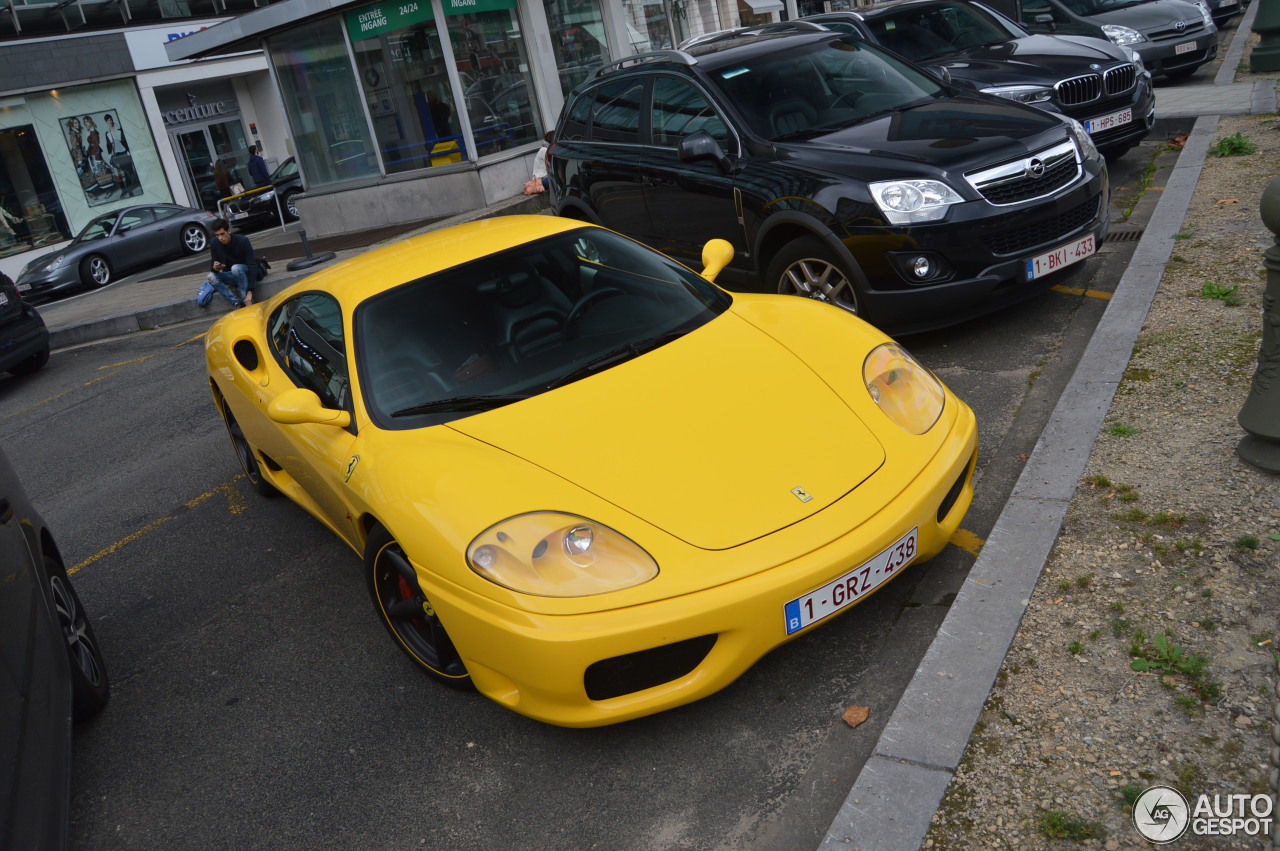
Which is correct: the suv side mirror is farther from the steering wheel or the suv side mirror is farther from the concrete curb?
the concrete curb

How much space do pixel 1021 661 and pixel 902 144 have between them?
142 inches

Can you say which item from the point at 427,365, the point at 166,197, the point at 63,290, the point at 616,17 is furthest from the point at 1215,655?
the point at 166,197

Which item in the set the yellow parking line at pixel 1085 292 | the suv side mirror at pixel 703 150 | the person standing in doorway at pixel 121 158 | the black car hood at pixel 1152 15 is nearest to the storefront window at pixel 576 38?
the black car hood at pixel 1152 15

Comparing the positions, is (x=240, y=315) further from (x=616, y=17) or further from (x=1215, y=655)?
(x=616, y=17)

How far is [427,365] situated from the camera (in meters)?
3.80

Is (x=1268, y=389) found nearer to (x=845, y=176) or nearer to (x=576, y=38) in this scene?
(x=845, y=176)

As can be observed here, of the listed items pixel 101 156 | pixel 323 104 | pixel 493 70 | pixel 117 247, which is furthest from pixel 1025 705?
pixel 101 156

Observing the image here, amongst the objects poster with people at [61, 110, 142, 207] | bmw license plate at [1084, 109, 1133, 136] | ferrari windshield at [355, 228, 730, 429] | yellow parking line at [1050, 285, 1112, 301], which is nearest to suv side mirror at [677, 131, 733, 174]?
ferrari windshield at [355, 228, 730, 429]

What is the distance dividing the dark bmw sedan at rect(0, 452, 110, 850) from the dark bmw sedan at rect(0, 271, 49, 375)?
7.61 m

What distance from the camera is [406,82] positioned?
15.4 meters

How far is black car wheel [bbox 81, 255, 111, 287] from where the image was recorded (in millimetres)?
18141

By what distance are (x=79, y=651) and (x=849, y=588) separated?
9.25ft

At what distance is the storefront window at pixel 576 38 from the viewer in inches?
656

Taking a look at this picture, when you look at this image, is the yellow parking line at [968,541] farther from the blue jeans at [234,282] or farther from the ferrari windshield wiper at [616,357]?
the blue jeans at [234,282]
